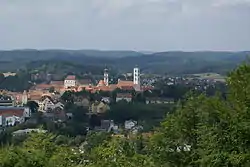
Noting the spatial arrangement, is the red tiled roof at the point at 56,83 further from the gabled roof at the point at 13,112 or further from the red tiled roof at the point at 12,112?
the red tiled roof at the point at 12,112

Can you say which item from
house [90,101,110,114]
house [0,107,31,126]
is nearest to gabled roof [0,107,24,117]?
house [0,107,31,126]

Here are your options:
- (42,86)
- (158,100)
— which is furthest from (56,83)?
(158,100)

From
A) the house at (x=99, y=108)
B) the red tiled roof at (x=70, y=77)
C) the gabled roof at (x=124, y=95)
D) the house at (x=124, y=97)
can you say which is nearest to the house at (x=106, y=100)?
the house at (x=124, y=97)

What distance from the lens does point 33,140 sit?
45.6 ft

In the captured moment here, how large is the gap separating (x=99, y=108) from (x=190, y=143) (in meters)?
64.0

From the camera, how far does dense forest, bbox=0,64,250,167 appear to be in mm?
10102

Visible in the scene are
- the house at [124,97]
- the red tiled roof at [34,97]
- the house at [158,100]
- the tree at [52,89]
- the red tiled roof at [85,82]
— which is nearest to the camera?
the house at [158,100]

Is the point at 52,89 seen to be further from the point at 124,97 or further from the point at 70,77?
the point at 124,97

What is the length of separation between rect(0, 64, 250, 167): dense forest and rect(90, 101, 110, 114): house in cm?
6098

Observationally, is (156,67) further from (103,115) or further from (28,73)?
(103,115)

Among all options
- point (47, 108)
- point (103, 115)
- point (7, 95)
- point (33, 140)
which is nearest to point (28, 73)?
point (7, 95)

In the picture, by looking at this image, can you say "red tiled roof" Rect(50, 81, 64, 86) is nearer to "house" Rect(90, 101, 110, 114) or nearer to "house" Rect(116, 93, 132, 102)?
"house" Rect(116, 93, 132, 102)

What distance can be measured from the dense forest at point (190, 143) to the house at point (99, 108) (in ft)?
200

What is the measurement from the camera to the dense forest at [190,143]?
10.1 m
